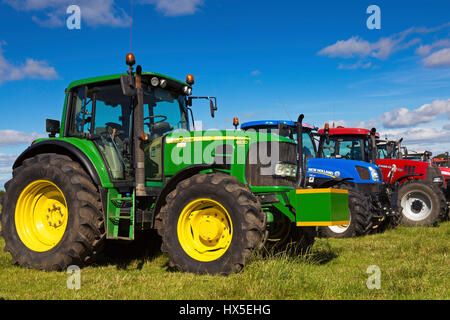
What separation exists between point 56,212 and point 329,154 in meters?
7.22

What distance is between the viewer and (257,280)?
4.71m

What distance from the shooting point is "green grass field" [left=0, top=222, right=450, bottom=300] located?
4555 millimetres

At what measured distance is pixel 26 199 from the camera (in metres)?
6.59

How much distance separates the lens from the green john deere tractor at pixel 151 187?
5441 mm

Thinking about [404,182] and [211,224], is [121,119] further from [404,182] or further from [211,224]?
[404,182]

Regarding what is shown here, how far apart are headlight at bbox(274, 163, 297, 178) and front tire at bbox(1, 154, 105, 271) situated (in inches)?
93.6

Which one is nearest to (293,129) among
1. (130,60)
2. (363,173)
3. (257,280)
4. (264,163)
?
(363,173)

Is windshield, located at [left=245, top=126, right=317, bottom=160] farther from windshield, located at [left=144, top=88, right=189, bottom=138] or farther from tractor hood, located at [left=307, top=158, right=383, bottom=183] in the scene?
windshield, located at [left=144, top=88, right=189, bottom=138]

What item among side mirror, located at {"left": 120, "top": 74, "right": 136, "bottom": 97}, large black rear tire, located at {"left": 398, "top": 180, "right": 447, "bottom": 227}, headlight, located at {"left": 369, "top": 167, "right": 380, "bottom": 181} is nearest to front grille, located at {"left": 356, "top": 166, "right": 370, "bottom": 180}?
headlight, located at {"left": 369, "top": 167, "right": 380, "bottom": 181}

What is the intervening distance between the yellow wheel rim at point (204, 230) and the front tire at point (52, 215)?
1158mm

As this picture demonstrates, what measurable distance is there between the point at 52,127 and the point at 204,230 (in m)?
2.98

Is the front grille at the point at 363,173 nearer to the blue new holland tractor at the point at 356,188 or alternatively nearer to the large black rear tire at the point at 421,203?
the blue new holland tractor at the point at 356,188

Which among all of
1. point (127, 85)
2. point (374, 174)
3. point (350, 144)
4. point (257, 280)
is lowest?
point (257, 280)
